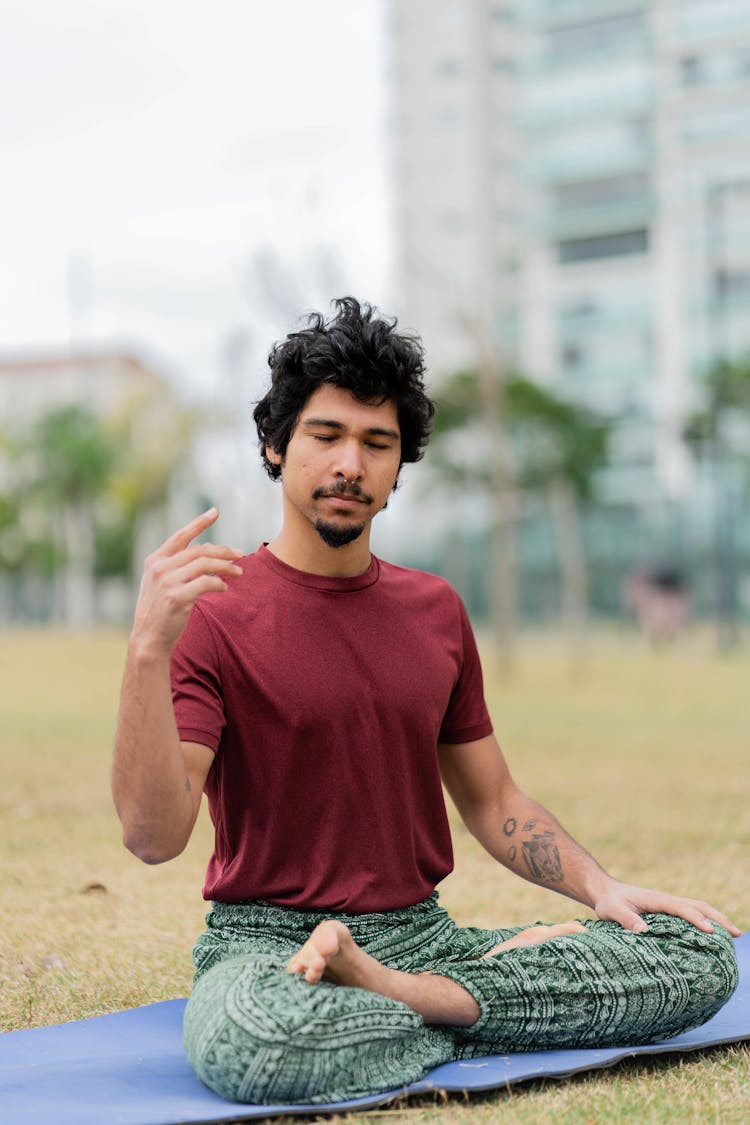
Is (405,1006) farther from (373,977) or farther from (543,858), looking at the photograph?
(543,858)

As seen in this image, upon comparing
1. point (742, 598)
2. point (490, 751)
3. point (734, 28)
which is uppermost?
point (734, 28)

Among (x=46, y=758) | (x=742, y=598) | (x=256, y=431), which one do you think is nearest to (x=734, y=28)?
(x=742, y=598)

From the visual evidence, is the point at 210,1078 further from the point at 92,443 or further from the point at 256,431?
the point at 92,443

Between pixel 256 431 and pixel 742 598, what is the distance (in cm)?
3008

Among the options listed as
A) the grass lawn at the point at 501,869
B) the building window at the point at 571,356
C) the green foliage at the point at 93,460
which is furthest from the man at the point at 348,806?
the building window at the point at 571,356

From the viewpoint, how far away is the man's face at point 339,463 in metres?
2.92

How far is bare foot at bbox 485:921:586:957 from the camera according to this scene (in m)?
3.05

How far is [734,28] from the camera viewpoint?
46.2 metres

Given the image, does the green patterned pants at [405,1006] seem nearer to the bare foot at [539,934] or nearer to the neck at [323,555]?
the bare foot at [539,934]

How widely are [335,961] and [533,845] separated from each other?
73 cm

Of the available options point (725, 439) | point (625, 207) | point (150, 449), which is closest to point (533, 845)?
point (725, 439)

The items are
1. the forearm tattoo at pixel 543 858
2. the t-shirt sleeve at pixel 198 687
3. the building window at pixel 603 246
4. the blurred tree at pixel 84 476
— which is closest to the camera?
the t-shirt sleeve at pixel 198 687

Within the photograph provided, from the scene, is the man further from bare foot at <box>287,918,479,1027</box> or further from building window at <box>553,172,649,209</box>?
building window at <box>553,172,649,209</box>

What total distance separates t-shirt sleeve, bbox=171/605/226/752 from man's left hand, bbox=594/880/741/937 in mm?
895
